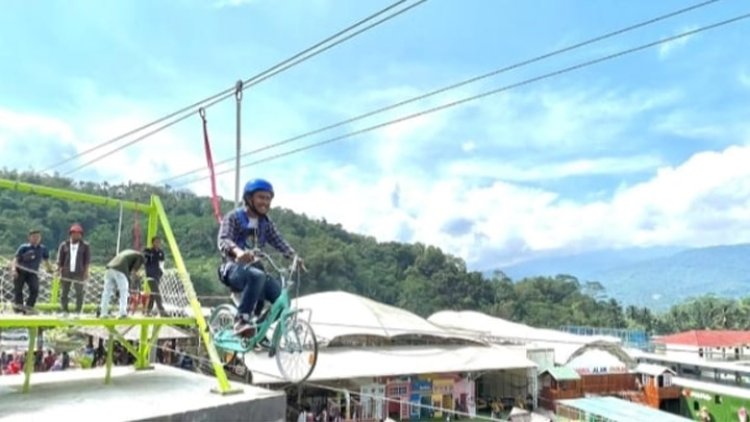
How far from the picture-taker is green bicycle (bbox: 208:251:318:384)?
14.7ft

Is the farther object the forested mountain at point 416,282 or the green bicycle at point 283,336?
the forested mountain at point 416,282

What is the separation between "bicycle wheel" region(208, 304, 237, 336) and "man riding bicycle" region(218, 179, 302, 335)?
0.84 feet

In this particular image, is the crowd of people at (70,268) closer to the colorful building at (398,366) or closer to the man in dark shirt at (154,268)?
the man in dark shirt at (154,268)

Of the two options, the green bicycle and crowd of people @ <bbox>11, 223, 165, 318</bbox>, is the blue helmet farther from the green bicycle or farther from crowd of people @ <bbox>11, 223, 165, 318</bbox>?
crowd of people @ <bbox>11, 223, 165, 318</bbox>

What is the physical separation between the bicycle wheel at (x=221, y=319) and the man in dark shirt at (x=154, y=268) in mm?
1376

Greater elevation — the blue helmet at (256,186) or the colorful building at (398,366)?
the blue helmet at (256,186)

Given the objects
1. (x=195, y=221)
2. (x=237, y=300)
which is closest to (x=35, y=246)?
(x=237, y=300)

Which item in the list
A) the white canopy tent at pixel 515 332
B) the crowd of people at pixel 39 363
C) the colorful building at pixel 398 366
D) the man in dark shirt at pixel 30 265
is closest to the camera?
the man in dark shirt at pixel 30 265

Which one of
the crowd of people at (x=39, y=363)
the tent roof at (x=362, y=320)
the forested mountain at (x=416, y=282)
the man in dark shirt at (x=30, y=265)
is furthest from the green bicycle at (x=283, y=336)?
the forested mountain at (x=416, y=282)

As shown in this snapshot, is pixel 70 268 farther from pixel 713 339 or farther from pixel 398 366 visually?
pixel 713 339

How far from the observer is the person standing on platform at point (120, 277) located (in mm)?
4912

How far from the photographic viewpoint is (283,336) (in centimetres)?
455

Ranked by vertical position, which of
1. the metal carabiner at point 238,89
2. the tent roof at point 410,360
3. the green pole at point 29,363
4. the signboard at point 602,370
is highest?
the metal carabiner at point 238,89

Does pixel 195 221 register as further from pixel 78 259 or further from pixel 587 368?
pixel 78 259
